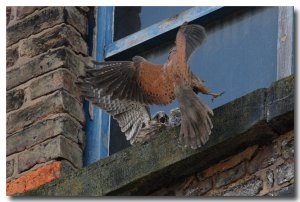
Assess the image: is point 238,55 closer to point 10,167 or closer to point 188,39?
point 188,39

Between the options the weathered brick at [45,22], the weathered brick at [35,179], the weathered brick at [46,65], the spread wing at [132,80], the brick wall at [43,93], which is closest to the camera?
the spread wing at [132,80]

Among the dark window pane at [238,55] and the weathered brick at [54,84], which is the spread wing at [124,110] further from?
the weathered brick at [54,84]

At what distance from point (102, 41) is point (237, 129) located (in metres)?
1.47

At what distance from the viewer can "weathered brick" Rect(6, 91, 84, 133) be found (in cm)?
813

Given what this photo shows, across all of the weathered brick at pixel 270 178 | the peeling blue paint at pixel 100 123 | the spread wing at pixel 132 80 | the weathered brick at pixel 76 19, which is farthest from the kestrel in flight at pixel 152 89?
the weathered brick at pixel 76 19

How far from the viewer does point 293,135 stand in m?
7.06

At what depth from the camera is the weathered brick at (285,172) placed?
22.9ft

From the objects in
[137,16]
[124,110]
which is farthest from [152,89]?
[137,16]

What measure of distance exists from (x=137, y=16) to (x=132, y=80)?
0.80 metres

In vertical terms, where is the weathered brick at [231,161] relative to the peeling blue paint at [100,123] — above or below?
below

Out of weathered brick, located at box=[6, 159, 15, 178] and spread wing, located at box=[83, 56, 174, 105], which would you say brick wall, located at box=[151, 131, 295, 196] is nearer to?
spread wing, located at box=[83, 56, 174, 105]

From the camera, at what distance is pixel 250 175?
714 cm

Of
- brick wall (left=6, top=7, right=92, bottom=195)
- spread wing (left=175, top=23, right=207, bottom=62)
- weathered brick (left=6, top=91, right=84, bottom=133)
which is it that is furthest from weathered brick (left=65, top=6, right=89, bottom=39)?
spread wing (left=175, top=23, right=207, bottom=62)
